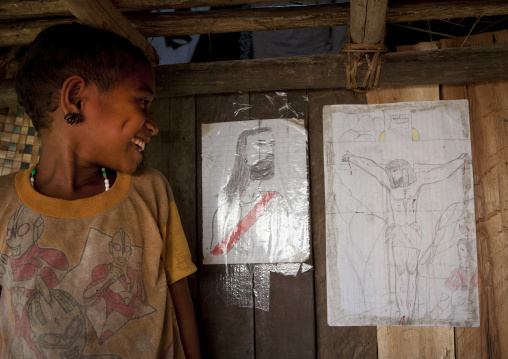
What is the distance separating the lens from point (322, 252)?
1.34 metres

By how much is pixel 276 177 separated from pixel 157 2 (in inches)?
23.9

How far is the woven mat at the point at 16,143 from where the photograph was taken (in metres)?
1.42

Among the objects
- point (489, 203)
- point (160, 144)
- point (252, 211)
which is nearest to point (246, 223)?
point (252, 211)

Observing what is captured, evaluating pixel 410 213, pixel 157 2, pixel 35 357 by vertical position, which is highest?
pixel 157 2

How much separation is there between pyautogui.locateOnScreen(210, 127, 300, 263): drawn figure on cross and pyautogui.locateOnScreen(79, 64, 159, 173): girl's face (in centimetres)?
40

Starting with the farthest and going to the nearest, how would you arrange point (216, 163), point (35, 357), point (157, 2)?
point (216, 163)
point (157, 2)
point (35, 357)

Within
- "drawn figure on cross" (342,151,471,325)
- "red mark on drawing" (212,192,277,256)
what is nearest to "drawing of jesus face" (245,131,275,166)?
"red mark on drawing" (212,192,277,256)

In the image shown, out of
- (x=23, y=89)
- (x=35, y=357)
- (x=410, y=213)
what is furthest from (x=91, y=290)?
(x=410, y=213)

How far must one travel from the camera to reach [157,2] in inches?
44.3

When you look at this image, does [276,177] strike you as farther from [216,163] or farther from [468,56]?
[468,56]

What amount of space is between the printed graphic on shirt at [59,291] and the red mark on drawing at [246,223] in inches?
16.1

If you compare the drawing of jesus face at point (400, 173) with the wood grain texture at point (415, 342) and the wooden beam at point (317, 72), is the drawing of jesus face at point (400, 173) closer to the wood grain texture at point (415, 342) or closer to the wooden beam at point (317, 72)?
the wooden beam at point (317, 72)

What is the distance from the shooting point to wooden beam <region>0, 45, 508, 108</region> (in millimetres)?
1272

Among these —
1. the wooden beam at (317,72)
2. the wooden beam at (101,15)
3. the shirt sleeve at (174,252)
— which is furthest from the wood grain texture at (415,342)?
the wooden beam at (101,15)
